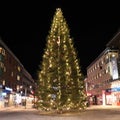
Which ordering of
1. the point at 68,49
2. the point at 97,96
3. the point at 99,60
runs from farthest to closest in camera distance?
the point at 97,96 → the point at 99,60 → the point at 68,49

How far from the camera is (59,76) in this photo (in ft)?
109

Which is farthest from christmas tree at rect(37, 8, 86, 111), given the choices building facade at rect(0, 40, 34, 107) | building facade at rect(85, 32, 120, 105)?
building facade at rect(85, 32, 120, 105)

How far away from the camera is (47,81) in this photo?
109 ft

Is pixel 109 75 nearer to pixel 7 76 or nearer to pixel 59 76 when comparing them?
pixel 7 76

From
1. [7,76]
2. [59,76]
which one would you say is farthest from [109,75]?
[59,76]

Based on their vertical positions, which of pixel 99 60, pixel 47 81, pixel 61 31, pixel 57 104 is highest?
pixel 99 60

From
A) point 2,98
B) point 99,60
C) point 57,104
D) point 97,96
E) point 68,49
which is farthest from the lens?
point 97,96

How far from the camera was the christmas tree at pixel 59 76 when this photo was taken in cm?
3269

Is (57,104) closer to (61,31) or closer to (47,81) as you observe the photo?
(47,81)

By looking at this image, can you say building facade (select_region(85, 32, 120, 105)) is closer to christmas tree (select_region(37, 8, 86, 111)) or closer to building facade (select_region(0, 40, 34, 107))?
building facade (select_region(0, 40, 34, 107))

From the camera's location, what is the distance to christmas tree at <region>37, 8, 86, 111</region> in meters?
32.7

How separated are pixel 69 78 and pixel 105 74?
63.0m

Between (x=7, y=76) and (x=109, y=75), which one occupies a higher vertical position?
(x=109, y=75)

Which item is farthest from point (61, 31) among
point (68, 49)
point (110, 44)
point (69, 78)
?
point (110, 44)
